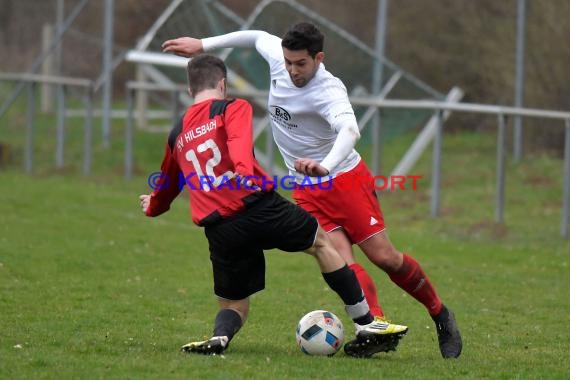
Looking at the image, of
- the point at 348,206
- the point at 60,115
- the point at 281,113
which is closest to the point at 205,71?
the point at 281,113

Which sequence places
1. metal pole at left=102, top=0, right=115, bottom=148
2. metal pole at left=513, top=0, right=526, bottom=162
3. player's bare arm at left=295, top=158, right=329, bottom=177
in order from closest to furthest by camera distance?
1. player's bare arm at left=295, top=158, right=329, bottom=177
2. metal pole at left=513, top=0, right=526, bottom=162
3. metal pole at left=102, top=0, right=115, bottom=148

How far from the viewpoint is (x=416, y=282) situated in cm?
690

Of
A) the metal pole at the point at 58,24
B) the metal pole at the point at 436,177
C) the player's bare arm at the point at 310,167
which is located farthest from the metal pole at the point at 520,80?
the player's bare arm at the point at 310,167

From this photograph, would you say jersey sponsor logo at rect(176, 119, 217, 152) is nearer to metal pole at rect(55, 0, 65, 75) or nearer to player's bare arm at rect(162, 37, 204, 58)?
player's bare arm at rect(162, 37, 204, 58)

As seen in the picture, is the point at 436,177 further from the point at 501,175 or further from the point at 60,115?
the point at 60,115

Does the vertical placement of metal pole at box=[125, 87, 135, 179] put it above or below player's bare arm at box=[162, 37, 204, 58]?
below

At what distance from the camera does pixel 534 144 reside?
17.0 metres

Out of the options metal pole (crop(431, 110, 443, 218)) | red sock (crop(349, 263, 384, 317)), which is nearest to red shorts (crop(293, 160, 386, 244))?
red sock (crop(349, 263, 384, 317))

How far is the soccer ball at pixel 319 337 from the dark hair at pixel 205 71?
148 cm

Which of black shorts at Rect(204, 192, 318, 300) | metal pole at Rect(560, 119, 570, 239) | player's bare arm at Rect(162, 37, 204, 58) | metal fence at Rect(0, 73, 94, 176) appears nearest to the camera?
black shorts at Rect(204, 192, 318, 300)

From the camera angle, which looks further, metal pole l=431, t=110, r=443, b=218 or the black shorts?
metal pole l=431, t=110, r=443, b=218

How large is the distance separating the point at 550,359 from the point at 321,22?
1077 centimetres

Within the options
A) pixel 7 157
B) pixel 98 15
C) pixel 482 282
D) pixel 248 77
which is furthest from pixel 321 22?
pixel 98 15

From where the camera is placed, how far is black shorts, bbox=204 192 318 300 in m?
6.22
